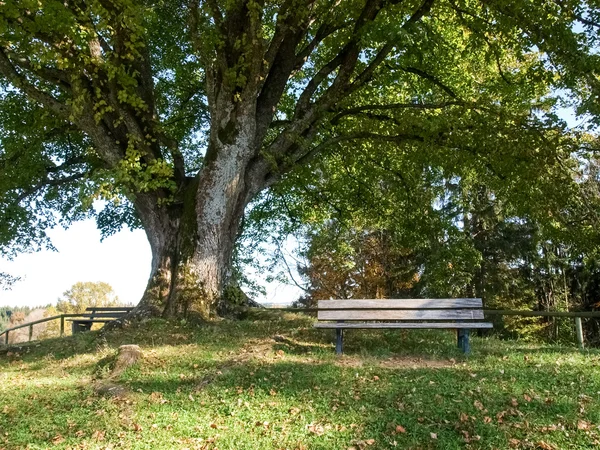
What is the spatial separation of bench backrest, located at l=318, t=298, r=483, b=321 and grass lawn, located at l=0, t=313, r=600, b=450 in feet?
1.83

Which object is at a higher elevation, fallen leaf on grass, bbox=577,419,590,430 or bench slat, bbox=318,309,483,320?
→ bench slat, bbox=318,309,483,320

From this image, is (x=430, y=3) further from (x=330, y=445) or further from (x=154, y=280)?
(x=330, y=445)

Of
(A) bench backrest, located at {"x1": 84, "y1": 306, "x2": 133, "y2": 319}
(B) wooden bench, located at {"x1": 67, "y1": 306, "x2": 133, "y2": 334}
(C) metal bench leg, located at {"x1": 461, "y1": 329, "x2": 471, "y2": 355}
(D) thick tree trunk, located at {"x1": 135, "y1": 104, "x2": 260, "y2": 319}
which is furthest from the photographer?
(A) bench backrest, located at {"x1": 84, "y1": 306, "x2": 133, "y2": 319}

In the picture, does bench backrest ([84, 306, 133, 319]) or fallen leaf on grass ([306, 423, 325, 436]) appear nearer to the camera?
fallen leaf on grass ([306, 423, 325, 436])

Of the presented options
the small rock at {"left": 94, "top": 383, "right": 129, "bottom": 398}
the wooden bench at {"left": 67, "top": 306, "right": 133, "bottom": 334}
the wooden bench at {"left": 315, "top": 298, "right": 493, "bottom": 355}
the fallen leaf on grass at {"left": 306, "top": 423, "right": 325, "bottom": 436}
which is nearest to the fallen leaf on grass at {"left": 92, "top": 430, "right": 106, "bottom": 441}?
the small rock at {"left": 94, "top": 383, "right": 129, "bottom": 398}

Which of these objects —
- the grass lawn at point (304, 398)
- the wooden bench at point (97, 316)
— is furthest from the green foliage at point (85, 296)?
the grass lawn at point (304, 398)

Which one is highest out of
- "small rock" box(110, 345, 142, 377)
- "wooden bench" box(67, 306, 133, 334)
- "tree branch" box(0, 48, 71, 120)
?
"tree branch" box(0, 48, 71, 120)

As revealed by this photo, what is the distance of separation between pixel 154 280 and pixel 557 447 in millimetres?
7337

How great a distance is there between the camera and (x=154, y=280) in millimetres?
9641

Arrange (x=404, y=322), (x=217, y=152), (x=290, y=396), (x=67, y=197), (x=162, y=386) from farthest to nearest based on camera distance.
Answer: (x=67, y=197) → (x=217, y=152) → (x=404, y=322) → (x=162, y=386) → (x=290, y=396)

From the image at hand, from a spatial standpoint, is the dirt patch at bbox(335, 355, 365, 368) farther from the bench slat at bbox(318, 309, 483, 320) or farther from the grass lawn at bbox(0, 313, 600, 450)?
the bench slat at bbox(318, 309, 483, 320)

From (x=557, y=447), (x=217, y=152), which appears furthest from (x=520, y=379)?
(x=217, y=152)

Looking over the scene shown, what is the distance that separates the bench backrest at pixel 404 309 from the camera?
7320mm

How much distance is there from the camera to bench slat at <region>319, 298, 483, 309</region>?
738cm
